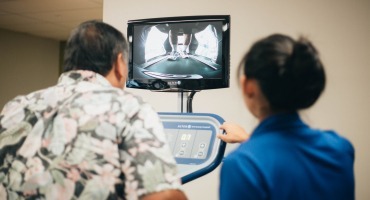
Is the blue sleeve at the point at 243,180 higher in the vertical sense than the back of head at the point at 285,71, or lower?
lower

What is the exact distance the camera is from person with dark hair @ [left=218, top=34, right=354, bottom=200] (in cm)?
98

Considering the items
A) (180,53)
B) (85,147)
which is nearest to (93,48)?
(85,147)

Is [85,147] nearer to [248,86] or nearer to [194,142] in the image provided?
[248,86]

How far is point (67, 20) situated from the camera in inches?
283

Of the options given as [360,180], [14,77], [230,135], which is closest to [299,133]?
[230,135]

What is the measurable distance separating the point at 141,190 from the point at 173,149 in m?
0.90

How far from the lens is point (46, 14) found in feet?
22.2

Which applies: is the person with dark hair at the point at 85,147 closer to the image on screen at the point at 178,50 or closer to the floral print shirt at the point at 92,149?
the floral print shirt at the point at 92,149

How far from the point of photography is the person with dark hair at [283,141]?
0.98m

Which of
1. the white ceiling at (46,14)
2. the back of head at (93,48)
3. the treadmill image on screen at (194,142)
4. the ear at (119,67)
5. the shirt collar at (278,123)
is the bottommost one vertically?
the treadmill image on screen at (194,142)

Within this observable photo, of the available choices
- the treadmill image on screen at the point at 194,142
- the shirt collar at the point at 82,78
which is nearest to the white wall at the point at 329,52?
the treadmill image on screen at the point at 194,142

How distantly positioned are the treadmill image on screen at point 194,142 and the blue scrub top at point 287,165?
0.96 m

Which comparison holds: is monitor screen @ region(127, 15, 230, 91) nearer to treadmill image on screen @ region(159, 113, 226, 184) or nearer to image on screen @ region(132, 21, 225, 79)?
image on screen @ region(132, 21, 225, 79)

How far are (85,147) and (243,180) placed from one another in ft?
1.62
